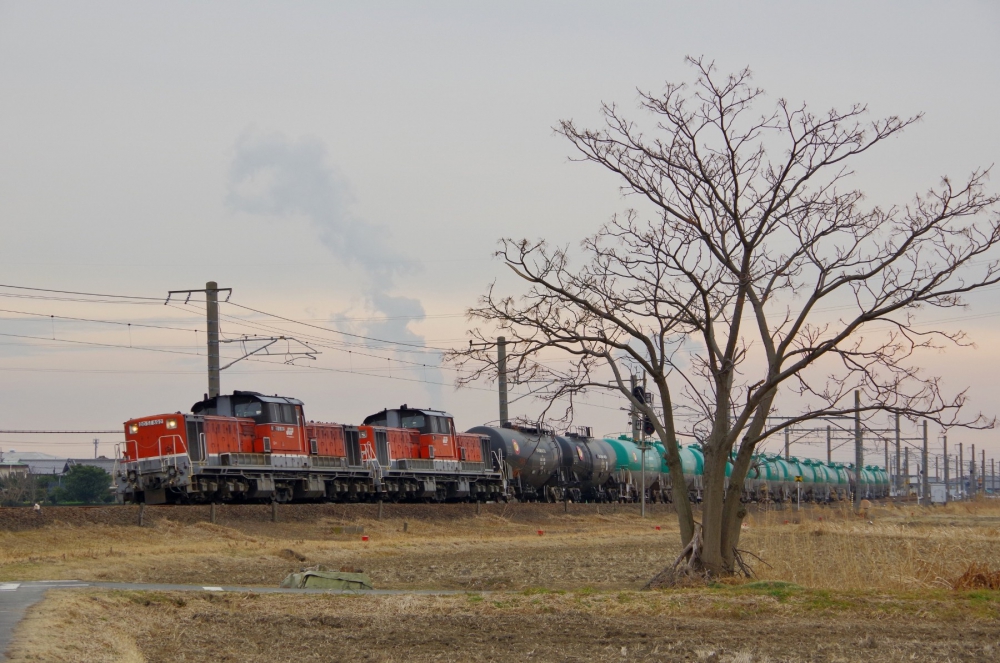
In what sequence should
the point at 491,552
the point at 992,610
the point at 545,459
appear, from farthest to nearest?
the point at 545,459, the point at 491,552, the point at 992,610

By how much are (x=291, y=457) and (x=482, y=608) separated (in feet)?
79.7

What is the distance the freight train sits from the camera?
35625mm

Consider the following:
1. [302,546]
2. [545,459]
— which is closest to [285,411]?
[302,546]

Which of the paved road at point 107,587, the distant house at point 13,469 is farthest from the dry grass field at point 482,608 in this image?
the distant house at point 13,469

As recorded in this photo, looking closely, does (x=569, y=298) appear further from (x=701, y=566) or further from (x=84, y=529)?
(x=84, y=529)

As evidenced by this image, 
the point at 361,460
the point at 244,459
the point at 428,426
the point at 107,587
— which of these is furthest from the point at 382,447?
the point at 107,587

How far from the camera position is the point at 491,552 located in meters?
31.5

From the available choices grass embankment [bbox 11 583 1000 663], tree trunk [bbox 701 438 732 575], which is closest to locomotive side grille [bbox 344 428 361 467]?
grass embankment [bbox 11 583 1000 663]

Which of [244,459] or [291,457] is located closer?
[244,459]

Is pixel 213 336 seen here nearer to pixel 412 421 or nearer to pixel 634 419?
pixel 412 421

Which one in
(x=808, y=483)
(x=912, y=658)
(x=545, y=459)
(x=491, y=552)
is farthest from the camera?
(x=808, y=483)

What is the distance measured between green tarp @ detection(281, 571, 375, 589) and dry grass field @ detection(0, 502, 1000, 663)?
1.14m

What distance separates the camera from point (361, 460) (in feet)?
145

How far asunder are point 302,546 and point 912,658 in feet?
66.6
